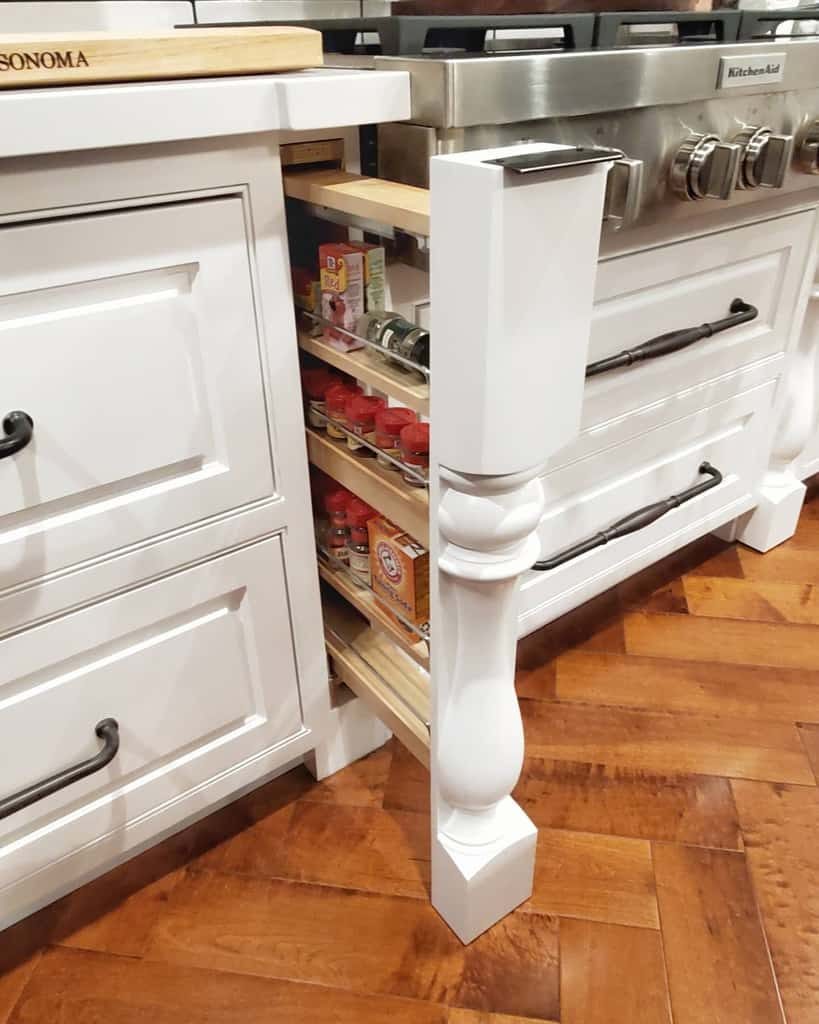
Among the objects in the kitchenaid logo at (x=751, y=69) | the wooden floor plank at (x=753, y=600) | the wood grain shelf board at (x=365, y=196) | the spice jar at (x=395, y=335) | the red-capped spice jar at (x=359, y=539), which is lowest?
the wooden floor plank at (x=753, y=600)

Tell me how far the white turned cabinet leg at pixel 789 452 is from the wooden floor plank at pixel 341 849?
827 mm

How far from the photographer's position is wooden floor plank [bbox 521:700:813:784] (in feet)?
3.43

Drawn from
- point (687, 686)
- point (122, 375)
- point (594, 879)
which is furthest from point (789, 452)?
point (122, 375)

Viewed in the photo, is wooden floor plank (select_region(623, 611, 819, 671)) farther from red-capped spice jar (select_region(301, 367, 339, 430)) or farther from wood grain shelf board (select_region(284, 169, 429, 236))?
wood grain shelf board (select_region(284, 169, 429, 236))

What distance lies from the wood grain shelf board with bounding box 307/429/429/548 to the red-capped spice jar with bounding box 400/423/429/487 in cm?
2

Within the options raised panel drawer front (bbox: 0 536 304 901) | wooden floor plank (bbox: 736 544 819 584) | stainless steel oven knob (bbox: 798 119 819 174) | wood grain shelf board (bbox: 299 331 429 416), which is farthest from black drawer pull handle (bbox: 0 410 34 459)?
wooden floor plank (bbox: 736 544 819 584)

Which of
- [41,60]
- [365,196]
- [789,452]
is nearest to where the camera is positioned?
[41,60]

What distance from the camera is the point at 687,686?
1.17m

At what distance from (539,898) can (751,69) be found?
2.96ft

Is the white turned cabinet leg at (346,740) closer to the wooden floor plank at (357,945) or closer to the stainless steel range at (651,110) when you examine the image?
the wooden floor plank at (357,945)

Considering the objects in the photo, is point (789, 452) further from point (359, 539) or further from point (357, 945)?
point (357, 945)

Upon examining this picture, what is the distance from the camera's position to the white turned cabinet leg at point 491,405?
1.63 feet

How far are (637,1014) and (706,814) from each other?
267 mm

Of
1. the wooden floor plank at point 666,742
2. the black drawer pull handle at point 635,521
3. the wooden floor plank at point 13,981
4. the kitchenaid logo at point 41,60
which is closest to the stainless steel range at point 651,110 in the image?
the kitchenaid logo at point 41,60
